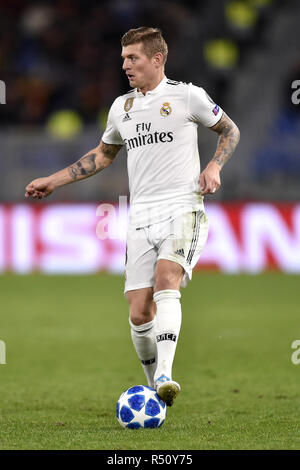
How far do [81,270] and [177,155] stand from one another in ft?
31.8

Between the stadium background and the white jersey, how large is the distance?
92.9 inches

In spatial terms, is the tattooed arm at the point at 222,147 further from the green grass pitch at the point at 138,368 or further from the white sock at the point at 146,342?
the green grass pitch at the point at 138,368

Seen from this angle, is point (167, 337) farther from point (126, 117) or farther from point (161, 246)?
point (126, 117)

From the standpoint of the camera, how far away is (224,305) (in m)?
11.4

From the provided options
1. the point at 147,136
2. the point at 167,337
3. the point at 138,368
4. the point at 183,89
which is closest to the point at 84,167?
the point at 147,136

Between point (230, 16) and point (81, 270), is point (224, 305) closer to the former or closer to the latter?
point (81, 270)

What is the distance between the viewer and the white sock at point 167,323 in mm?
5117

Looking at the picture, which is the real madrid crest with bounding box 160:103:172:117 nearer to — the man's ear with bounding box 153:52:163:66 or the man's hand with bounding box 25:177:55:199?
the man's ear with bounding box 153:52:163:66

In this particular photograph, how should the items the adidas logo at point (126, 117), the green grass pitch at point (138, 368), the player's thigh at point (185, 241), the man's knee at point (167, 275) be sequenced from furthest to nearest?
the adidas logo at point (126, 117), the player's thigh at point (185, 241), the man's knee at point (167, 275), the green grass pitch at point (138, 368)

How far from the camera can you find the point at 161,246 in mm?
5359

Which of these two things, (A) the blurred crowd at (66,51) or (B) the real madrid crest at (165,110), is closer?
(B) the real madrid crest at (165,110)

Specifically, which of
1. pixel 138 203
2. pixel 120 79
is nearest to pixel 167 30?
A: pixel 120 79

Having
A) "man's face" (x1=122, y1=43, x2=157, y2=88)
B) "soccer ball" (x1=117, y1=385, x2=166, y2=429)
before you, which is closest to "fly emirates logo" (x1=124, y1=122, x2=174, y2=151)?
"man's face" (x1=122, y1=43, x2=157, y2=88)

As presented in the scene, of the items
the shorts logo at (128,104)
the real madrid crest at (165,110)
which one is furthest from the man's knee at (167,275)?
the shorts logo at (128,104)
